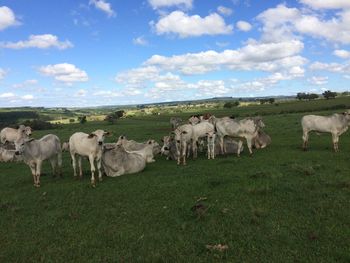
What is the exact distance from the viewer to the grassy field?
9430 mm

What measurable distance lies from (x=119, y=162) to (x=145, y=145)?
16.6ft

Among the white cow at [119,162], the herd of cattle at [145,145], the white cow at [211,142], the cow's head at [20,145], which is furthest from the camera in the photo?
the white cow at [211,142]

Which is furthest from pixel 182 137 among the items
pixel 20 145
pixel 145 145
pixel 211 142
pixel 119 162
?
pixel 20 145

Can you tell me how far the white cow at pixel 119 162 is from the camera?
1888cm

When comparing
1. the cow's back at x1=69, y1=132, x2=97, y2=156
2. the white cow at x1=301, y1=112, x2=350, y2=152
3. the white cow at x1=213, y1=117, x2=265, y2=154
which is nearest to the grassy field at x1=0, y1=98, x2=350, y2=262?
the cow's back at x1=69, y1=132, x2=97, y2=156

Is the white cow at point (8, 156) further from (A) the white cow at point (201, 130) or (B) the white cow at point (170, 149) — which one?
(A) the white cow at point (201, 130)

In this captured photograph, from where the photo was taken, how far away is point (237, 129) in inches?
909

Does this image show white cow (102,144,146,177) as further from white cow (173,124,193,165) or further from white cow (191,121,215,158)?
white cow (191,121,215,158)

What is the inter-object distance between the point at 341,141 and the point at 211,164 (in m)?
11.7

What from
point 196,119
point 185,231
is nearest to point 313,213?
point 185,231

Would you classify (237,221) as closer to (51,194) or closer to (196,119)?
(51,194)

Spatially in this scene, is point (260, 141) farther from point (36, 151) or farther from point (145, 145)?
point (36, 151)

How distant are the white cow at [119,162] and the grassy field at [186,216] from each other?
30.2 inches

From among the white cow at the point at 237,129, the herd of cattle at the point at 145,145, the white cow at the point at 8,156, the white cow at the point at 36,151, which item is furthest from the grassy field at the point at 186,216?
the white cow at the point at 8,156
